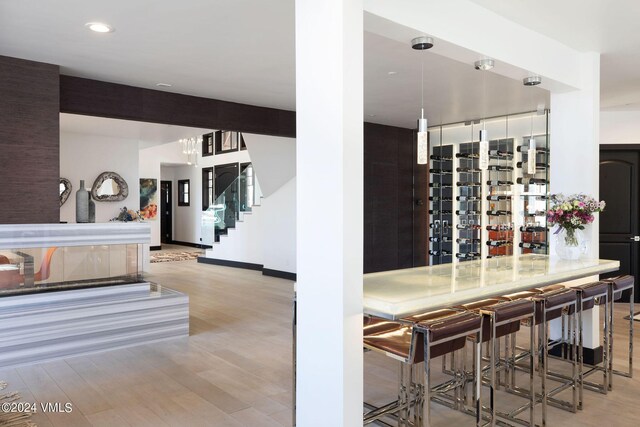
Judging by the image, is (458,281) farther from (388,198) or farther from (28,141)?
(388,198)

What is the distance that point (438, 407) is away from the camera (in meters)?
3.51

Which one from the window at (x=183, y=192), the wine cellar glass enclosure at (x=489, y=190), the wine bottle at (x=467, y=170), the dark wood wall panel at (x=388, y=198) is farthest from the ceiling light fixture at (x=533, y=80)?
the window at (x=183, y=192)

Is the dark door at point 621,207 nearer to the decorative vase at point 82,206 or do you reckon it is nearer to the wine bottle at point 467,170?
the wine bottle at point 467,170

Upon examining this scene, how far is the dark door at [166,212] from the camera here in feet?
55.5

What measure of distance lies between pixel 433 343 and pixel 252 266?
8411 mm

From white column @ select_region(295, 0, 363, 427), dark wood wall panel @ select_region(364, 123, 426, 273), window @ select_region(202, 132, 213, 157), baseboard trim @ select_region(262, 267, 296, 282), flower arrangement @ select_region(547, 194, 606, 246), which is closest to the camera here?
white column @ select_region(295, 0, 363, 427)

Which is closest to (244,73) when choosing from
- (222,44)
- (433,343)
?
(222,44)

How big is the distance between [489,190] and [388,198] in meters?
1.71

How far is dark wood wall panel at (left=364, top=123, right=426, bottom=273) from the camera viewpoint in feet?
27.7

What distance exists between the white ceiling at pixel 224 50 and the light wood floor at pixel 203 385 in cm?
280

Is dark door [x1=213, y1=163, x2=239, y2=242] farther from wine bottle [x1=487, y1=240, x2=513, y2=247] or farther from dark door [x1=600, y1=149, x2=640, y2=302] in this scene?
dark door [x1=600, y1=149, x2=640, y2=302]

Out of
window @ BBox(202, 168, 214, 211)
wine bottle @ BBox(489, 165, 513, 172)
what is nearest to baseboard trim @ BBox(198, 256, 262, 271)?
window @ BBox(202, 168, 214, 211)

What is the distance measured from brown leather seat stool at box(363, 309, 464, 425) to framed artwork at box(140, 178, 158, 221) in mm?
12492

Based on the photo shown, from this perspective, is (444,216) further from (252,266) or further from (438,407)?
(438,407)
